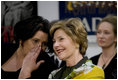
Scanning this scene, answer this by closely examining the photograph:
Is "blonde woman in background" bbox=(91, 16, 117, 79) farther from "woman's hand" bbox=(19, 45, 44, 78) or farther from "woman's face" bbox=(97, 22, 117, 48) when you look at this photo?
"woman's hand" bbox=(19, 45, 44, 78)

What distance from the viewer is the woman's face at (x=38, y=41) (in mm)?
2305

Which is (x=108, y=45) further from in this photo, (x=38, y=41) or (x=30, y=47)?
(x=30, y=47)

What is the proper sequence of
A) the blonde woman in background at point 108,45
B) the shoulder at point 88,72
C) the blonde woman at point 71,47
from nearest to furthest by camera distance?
the shoulder at point 88,72 < the blonde woman at point 71,47 < the blonde woman in background at point 108,45

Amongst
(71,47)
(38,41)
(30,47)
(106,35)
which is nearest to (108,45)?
(106,35)

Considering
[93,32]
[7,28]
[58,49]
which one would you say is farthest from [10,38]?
[93,32]

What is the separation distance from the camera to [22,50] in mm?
2393

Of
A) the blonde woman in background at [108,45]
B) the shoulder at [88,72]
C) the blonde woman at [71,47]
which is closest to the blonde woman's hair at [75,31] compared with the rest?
the blonde woman at [71,47]

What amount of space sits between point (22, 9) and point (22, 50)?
1.75 feet

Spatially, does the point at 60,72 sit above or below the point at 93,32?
below

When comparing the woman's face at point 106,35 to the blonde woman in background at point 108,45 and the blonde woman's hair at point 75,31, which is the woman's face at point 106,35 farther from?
the blonde woman's hair at point 75,31

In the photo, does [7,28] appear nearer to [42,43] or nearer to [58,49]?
[42,43]

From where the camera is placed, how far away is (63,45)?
2.11 metres

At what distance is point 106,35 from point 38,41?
2.71ft

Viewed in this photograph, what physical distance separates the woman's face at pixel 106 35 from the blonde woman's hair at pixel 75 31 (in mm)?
276
